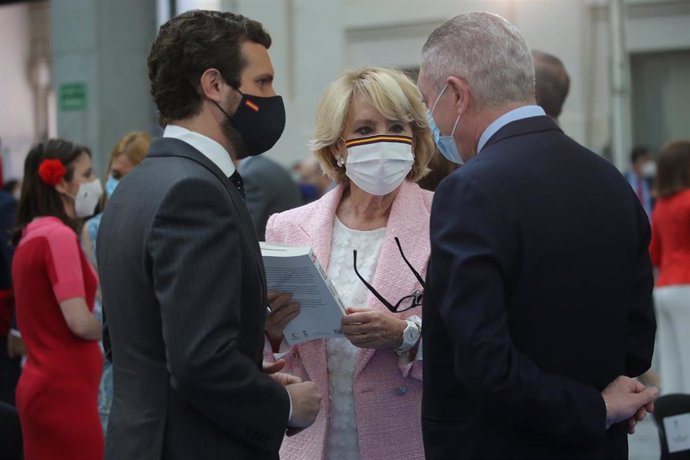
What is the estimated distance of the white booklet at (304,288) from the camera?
2510 millimetres

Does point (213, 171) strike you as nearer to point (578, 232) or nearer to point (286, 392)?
point (286, 392)

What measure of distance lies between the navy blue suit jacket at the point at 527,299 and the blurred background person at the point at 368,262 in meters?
0.65

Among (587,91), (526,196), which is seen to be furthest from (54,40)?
(587,91)

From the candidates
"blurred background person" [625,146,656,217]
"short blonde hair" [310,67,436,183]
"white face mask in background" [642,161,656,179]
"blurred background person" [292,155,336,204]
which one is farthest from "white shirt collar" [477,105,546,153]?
"white face mask in background" [642,161,656,179]

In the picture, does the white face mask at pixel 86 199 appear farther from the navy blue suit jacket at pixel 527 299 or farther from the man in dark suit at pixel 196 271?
the navy blue suit jacket at pixel 527 299

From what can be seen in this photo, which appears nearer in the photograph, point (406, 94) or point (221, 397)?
point (221, 397)

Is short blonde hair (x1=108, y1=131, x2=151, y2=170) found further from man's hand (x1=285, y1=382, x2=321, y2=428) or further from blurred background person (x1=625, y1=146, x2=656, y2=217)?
blurred background person (x1=625, y1=146, x2=656, y2=217)

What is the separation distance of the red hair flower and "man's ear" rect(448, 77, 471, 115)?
2.46 metres

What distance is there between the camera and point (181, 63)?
2266mm

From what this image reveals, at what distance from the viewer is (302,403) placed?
2.32 meters

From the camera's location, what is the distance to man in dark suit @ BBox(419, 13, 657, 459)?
199 centimetres

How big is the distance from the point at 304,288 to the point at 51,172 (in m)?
1.98

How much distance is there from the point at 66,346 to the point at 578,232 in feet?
7.99

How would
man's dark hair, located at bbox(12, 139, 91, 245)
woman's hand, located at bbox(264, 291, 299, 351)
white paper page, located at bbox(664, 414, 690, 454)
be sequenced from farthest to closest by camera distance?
1. man's dark hair, located at bbox(12, 139, 91, 245)
2. white paper page, located at bbox(664, 414, 690, 454)
3. woman's hand, located at bbox(264, 291, 299, 351)
